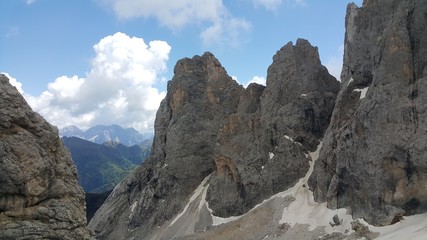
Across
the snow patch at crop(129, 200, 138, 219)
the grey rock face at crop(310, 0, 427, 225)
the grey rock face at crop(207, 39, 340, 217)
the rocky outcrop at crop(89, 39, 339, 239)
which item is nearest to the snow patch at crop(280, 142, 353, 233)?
the grey rock face at crop(310, 0, 427, 225)

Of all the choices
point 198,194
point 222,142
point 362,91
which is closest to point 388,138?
point 362,91

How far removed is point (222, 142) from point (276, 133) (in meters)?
13.4

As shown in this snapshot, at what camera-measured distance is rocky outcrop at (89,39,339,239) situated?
88.0 meters

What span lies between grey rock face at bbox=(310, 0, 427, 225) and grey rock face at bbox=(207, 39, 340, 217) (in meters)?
11.8

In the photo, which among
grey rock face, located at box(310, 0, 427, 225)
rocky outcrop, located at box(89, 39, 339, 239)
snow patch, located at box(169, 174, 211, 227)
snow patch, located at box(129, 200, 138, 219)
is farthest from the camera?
snow patch, located at box(129, 200, 138, 219)

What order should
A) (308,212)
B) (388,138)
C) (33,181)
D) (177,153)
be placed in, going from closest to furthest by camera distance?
1. (33,181)
2. (388,138)
3. (308,212)
4. (177,153)

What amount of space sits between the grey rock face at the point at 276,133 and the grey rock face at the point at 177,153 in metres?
9.26

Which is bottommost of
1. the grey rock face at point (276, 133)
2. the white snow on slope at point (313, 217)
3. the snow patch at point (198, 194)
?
the white snow on slope at point (313, 217)

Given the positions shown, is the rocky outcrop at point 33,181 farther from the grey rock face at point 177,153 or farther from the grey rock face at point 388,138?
the grey rock face at point 177,153

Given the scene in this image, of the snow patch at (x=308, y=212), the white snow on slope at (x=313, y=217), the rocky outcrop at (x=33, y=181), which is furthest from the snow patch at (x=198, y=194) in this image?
the rocky outcrop at (x=33, y=181)

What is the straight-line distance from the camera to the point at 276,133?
9081 centimetres

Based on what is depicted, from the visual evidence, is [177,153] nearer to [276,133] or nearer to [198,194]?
[198,194]

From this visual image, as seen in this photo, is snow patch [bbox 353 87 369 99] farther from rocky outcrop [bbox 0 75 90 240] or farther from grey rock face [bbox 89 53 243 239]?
rocky outcrop [bbox 0 75 90 240]

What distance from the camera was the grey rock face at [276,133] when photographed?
283ft
